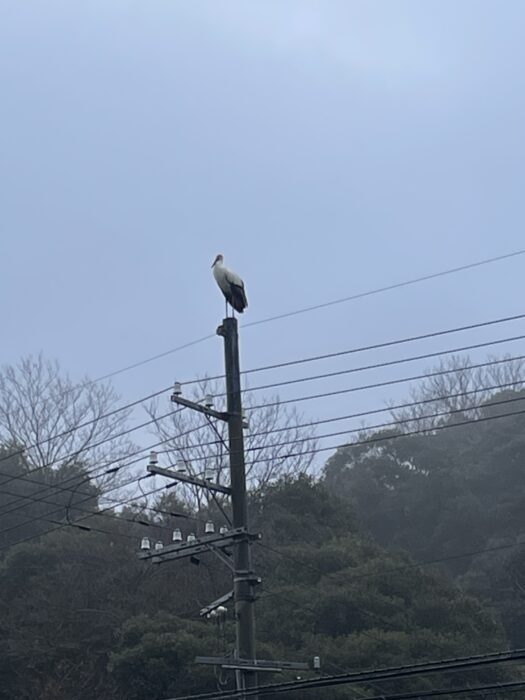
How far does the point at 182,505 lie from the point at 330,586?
881 centimetres

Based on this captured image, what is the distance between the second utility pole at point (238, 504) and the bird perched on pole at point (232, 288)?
47 cm

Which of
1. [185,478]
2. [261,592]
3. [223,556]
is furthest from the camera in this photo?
[261,592]

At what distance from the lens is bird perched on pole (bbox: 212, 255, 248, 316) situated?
1762cm

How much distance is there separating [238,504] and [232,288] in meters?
3.30

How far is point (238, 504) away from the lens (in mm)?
16359

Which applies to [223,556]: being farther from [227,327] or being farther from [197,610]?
[197,610]

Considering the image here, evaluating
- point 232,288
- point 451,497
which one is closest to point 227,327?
point 232,288

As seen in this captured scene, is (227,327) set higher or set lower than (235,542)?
higher

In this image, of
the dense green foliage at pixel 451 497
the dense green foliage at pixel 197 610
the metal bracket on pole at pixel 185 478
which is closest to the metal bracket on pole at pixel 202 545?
the metal bracket on pole at pixel 185 478

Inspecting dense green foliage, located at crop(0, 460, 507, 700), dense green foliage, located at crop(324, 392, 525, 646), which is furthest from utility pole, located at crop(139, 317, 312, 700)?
dense green foliage, located at crop(324, 392, 525, 646)

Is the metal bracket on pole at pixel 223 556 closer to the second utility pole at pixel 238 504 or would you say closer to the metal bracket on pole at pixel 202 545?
the metal bracket on pole at pixel 202 545

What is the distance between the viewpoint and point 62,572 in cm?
3366

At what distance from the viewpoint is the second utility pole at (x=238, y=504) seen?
1579 centimetres

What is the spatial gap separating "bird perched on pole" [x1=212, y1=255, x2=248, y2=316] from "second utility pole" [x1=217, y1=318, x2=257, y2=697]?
18.6 inches
